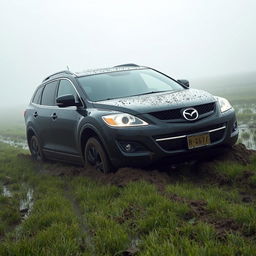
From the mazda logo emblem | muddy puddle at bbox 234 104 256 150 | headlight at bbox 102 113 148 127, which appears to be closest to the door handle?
headlight at bbox 102 113 148 127

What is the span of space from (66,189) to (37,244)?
2.59 meters

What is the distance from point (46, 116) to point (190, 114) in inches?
133

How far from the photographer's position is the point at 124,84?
7270 millimetres

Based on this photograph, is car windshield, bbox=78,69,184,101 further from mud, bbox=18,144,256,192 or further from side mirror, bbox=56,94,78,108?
mud, bbox=18,144,256,192

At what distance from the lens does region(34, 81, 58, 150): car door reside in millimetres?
8117

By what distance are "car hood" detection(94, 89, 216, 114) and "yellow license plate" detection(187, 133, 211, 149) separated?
1.49 ft

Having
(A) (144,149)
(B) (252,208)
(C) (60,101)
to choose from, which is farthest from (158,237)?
(C) (60,101)

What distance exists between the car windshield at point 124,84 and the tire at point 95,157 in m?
0.80

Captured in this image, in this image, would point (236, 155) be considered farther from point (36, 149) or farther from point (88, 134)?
point (36, 149)

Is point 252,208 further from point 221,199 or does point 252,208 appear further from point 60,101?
point 60,101

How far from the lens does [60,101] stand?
6.83 m

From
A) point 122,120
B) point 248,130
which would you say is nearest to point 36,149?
point 122,120

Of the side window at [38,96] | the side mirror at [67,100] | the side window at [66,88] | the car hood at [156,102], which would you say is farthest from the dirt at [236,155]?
the side window at [38,96]

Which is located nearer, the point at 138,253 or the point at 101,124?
the point at 138,253
